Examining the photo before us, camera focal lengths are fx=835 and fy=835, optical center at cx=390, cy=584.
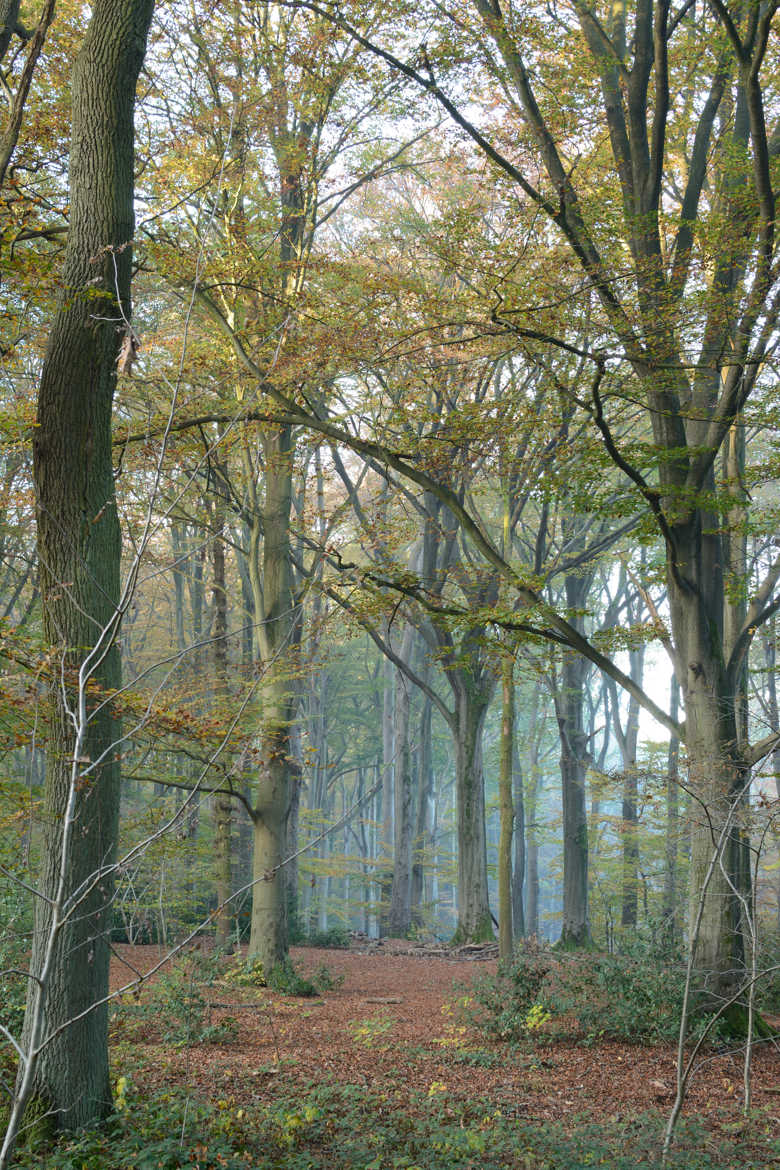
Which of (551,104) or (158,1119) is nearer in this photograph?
(158,1119)

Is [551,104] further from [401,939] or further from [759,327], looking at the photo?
[401,939]

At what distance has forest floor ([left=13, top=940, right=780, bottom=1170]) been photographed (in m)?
4.15

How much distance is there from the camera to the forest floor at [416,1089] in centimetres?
435

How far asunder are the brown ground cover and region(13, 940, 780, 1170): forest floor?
0.07 feet

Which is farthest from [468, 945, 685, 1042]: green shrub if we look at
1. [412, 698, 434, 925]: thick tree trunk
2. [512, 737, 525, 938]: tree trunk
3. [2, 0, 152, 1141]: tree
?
[512, 737, 525, 938]: tree trunk

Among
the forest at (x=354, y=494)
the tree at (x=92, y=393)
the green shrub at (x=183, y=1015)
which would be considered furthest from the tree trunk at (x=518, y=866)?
the tree at (x=92, y=393)

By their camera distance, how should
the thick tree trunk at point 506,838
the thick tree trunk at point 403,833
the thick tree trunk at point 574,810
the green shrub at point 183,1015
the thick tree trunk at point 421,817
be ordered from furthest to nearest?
the thick tree trunk at point 421,817, the thick tree trunk at point 403,833, the thick tree trunk at point 574,810, the thick tree trunk at point 506,838, the green shrub at point 183,1015

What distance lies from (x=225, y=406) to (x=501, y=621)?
3781 mm

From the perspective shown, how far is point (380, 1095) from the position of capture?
5.45 m

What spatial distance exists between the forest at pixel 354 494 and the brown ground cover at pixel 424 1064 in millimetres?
52

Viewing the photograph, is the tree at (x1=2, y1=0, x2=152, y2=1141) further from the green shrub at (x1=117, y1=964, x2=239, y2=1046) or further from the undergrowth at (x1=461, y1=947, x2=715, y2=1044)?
the undergrowth at (x1=461, y1=947, x2=715, y2=1044)

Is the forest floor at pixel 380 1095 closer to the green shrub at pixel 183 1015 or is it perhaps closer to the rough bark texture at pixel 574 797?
the green shrub at pixel 183 1015

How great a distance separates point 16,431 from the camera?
631 centimetres

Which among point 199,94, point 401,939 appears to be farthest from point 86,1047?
point 401,939
